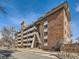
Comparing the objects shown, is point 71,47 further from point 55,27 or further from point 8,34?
point 8,34

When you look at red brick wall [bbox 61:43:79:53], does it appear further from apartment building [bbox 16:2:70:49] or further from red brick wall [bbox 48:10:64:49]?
red brick wall [bbox 48:10:64:49]

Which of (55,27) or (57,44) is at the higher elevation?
(55,27)

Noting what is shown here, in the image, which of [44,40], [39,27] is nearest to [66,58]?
[44,40]

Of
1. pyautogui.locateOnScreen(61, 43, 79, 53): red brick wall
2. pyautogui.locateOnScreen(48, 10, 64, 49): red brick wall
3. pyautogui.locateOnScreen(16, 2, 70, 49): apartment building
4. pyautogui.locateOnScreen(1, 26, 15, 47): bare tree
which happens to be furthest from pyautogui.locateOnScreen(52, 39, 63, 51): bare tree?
pyautogui.locateOnScreen(1, 26, 15, 47): bare tree

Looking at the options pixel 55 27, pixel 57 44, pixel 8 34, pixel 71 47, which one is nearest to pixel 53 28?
pixel 55 27

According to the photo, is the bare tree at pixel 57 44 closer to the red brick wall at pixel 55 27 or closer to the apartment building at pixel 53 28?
the apartment building at pixel 53 28

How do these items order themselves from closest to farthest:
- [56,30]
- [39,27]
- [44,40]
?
[56,30], [44,40], [39,27]

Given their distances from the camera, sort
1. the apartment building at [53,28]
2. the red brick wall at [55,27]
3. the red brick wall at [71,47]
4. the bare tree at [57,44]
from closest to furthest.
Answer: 1. the red brick wall at [71,47]
2. the bare tree at [57,44]
3. the apartment building at [53,28]
4. the red brick wall at [55,27]

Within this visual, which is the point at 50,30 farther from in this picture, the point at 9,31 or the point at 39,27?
the point at 9,31

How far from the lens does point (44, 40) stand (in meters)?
49.1

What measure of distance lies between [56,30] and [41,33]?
9827 millimetres

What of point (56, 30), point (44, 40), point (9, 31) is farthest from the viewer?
point (9, 31)

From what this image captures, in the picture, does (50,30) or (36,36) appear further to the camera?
(36,36)

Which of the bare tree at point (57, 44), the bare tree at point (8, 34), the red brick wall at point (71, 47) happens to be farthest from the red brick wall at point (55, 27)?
the bare tree at point (8, 34)
